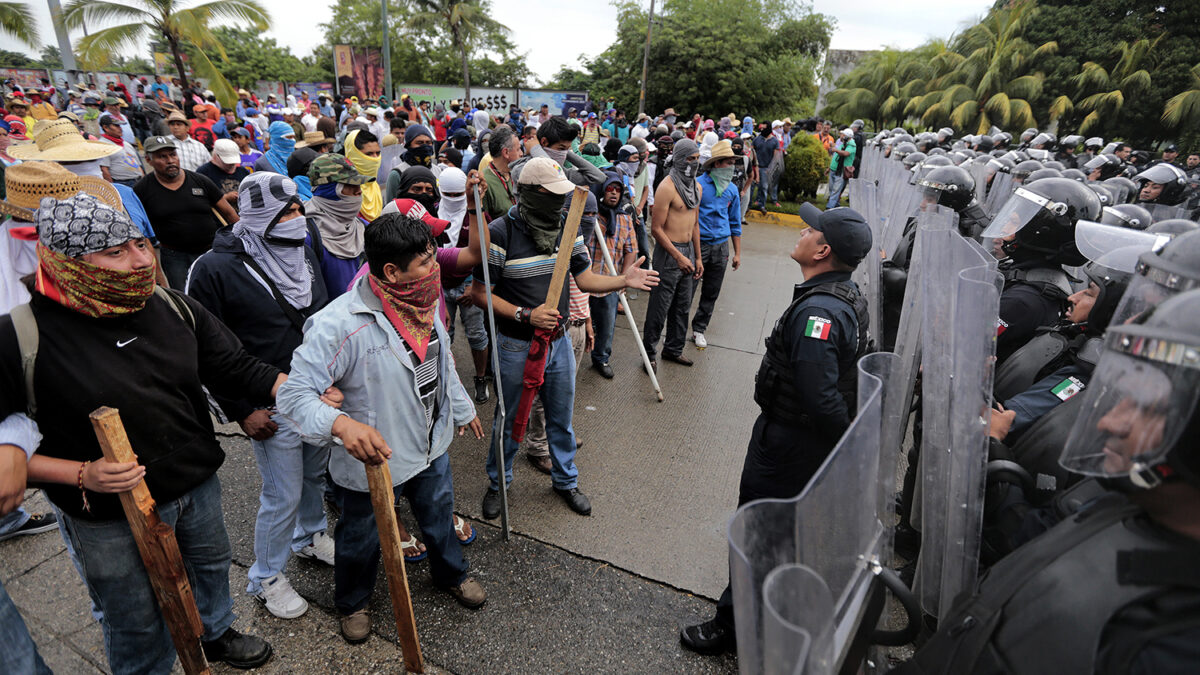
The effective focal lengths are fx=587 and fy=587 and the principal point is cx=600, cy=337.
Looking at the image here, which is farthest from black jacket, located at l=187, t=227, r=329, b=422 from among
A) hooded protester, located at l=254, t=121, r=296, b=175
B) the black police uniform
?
hooded protester, located at l=254, t=121, r=296, b=175

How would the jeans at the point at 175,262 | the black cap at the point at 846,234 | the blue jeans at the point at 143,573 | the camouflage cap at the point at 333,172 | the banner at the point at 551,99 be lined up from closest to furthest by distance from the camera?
1. the blue jeans at the point at 143,573
2. the black cap at the point at 846,234
3. the camouflage cap at the point at 333,172
4. the jeans at the point at 175,262
5. the banner at the point at 551,99

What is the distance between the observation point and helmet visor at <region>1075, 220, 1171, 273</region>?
2164 millimetres

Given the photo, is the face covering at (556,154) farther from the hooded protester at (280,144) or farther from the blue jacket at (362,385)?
the hooded protester at (280,144)

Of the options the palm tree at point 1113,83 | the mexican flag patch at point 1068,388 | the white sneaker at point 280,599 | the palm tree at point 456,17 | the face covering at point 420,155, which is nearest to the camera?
the mexican flag patch at point 1068,388

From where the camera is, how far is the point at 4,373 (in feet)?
5.52

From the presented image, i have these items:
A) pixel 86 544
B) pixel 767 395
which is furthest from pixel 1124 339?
pixel 86 544

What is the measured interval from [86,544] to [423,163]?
4.86 meters

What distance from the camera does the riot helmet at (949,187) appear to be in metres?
4.71

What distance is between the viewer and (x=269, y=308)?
2.72m

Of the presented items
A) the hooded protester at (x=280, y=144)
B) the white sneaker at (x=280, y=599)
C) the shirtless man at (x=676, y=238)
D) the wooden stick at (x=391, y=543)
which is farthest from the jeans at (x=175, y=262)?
the shirtless man at (x=676, y=238)

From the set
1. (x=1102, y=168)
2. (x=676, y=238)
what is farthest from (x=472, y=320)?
(x=1102, y=168)

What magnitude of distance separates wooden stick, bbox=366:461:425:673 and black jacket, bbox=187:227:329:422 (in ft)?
2.85

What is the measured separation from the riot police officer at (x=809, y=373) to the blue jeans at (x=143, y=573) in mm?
2034

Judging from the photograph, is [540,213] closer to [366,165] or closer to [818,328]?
[818,328]
